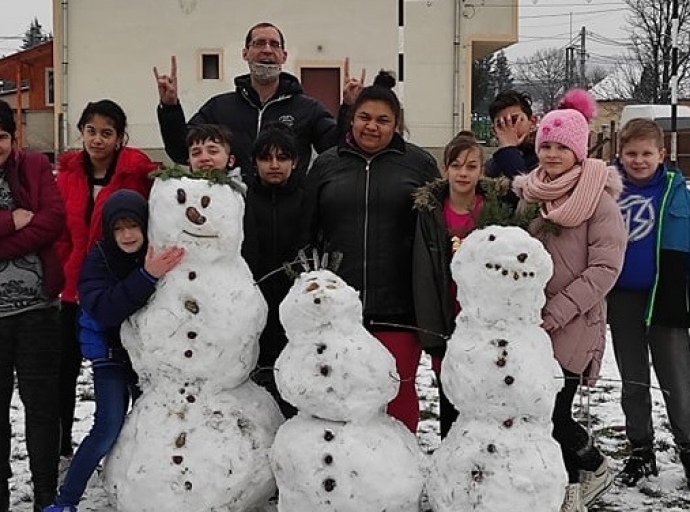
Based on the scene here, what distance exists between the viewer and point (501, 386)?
335cm

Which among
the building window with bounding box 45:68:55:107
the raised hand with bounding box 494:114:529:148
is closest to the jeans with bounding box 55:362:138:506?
the raised hand with bounding box 494:114:529:148

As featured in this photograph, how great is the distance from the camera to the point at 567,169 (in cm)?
390

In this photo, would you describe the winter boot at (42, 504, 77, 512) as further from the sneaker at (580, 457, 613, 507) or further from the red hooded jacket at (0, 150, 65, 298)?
the sneaker at (580, 457, 613, 507)

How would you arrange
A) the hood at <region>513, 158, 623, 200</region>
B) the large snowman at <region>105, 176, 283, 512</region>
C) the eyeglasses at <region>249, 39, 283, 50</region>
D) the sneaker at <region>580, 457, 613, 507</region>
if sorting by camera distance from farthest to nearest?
1. the eyeglasses at <region>249, 39, 283, 50</region>
2. the sneaker at <region>580, 457, 613, 507</region>
3. the hood at <region>513, 158, 623, 200</region>
4. the large snowman at <region>105, 176, 283, 512</region>

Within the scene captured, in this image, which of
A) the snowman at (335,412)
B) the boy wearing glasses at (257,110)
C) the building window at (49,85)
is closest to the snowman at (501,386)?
the snowman at (335,412)

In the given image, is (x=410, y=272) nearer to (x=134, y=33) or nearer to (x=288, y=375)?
(x=288, y=375)

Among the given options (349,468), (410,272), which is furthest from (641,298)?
(349,468)

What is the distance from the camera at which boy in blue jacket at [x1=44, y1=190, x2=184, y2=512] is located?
3611mm

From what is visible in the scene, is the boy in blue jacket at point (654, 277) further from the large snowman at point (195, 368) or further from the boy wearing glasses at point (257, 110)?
the large snowman at point (195, 368)

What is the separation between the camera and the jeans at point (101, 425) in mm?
3773

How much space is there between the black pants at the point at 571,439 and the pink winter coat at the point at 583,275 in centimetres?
20

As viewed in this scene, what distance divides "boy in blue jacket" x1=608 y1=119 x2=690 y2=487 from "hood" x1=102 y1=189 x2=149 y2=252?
2.30 m

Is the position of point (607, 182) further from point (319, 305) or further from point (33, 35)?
point (33, 35)

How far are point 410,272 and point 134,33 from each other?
1758 centimetres
